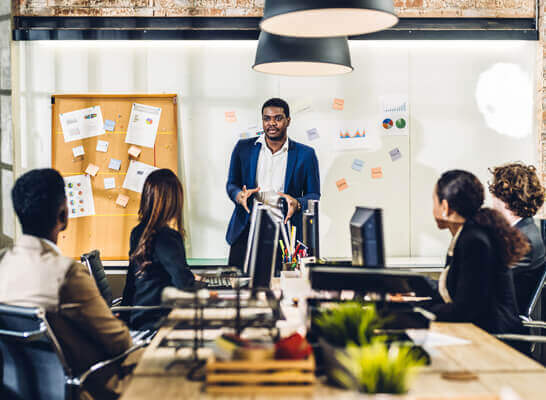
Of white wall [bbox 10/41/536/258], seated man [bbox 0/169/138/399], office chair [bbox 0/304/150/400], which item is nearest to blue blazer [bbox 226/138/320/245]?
white wall [bbox 10/41/536/258]

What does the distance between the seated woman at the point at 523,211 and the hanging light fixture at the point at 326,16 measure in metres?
1.25

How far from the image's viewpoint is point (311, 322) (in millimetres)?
1729

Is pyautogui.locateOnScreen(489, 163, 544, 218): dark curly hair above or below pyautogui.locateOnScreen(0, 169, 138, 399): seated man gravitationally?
above

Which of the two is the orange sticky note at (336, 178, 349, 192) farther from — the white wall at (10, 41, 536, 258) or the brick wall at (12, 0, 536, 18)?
the brick wall at (12, 0, 536, 18)

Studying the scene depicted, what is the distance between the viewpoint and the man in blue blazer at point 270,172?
4.02 metres

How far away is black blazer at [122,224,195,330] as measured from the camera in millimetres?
2617

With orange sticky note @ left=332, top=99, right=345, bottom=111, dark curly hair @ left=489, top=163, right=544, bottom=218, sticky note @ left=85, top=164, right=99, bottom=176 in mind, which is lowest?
dark curly hair @ left=489, top=163, right=544, bottom=218

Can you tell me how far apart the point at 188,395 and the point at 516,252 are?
1.50m

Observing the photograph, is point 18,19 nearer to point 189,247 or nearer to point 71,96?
point 71,96

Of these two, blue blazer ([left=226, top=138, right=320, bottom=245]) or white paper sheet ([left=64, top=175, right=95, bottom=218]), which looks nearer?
blue blazer ([left=226, top=138, right=320, bottom=245])

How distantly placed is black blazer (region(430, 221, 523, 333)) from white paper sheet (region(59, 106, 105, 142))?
11.5ft

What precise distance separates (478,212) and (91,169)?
11.5 feet

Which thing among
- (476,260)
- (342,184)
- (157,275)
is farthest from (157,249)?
(342,184)

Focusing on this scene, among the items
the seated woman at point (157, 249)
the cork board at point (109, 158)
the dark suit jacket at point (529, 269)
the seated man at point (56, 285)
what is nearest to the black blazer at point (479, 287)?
the dark suit jacket at point (529, 269)
